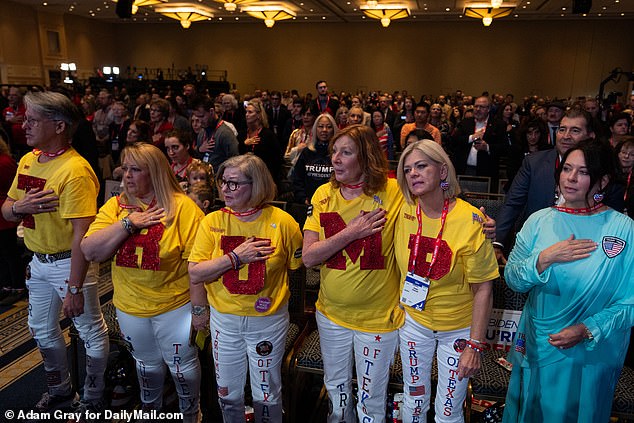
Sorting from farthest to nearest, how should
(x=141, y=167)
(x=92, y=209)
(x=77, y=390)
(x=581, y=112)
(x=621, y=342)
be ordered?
1. (x=77, y=390)
2. (x=581, y=112)
3. (x=92, y=209)
4. (x=141, y=167)
5. (x=621, y=342)

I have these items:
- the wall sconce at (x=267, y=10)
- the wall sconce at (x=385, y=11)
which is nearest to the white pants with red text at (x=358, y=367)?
the wall sconce at (x=385, y=11)

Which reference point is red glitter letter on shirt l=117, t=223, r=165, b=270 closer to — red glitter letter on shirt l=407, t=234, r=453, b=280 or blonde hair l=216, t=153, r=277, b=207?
blonde hair l=216, t=153, r=277, b=207

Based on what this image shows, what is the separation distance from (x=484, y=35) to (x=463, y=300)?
68.4ft

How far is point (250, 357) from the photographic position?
2068 mm

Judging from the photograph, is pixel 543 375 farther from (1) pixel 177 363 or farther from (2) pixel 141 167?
(2) pixel 141 167

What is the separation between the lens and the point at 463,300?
1.85 m

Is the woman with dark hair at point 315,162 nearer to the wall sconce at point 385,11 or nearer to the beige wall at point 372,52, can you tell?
the wall sconce at point 385,11

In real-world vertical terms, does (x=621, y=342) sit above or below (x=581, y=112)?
below

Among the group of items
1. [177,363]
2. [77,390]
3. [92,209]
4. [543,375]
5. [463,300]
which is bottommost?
[77,390]

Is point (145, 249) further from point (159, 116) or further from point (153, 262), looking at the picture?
point (159, 116)

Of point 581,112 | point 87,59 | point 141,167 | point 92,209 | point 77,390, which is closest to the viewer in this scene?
point 141,167

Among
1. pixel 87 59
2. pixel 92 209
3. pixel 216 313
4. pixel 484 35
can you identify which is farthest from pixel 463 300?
pixel 87 59

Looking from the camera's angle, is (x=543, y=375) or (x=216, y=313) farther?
(x=216, y=313)

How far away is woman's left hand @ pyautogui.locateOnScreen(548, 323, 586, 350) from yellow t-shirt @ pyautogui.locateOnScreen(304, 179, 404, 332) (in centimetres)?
59
